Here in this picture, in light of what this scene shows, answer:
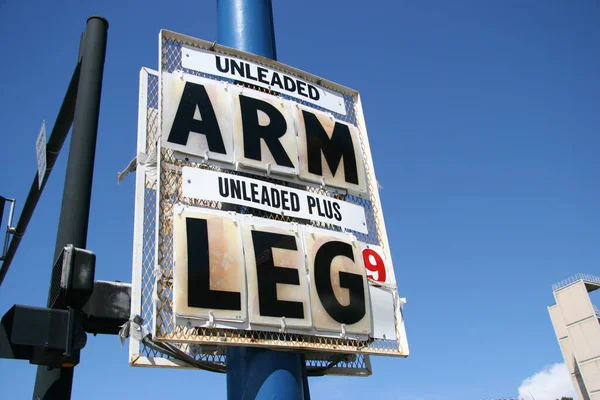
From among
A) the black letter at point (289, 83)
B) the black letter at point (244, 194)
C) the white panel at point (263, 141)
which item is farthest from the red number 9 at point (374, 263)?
the black letter at point (289, 83)

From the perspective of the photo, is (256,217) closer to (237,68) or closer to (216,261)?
(216,261)

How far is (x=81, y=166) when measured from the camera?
500cm

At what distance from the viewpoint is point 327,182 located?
7586 millimetres

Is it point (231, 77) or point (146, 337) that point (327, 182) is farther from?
point (146, 337)

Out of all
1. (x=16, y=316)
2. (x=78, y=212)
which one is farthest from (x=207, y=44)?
(x=16, y=316)

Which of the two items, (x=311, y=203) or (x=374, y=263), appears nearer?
(x=311, y=203)

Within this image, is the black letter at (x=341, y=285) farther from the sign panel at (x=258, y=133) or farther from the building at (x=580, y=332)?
the building at (x=580, y=332)

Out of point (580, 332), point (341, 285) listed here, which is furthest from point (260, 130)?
point (580, 332)

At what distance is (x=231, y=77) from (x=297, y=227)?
222 cm

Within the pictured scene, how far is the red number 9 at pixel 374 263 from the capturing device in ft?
24.3

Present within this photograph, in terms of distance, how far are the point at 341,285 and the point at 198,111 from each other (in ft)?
8.65

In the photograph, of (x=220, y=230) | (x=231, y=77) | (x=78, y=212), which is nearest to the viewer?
(x=78, y=212)

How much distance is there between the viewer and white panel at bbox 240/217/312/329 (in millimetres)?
5969

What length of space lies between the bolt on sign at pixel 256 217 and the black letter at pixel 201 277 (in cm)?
1
